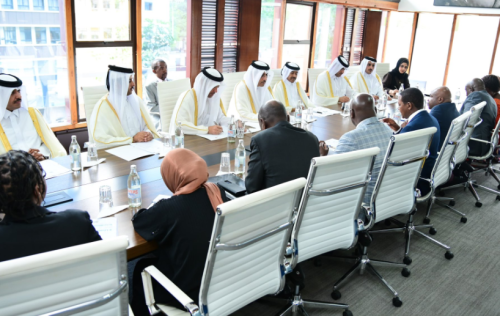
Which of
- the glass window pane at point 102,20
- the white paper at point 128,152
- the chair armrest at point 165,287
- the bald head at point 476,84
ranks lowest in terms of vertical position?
the chair armrest at point 165,287

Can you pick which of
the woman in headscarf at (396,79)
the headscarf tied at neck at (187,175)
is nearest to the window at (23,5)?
the headscarf tied at neck at (187,175)

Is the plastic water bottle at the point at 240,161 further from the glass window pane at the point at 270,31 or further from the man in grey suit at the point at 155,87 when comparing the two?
the glass window pane at the point at 270,31

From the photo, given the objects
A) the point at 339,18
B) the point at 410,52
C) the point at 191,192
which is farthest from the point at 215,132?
the point at 410,52

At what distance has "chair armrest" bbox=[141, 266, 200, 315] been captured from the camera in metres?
1.81

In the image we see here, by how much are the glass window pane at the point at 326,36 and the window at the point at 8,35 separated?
18.5 feet

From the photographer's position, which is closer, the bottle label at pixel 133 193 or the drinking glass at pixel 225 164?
the bottle label at pixel 133 193

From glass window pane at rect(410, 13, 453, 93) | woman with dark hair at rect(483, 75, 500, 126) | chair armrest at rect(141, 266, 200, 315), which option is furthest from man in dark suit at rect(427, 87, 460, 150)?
glass window pane at rect(410, 13, 453, 93)

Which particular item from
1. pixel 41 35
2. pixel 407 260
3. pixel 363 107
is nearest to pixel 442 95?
pixel 363 107

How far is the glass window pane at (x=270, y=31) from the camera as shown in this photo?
7.59m

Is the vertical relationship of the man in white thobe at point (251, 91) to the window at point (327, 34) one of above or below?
below

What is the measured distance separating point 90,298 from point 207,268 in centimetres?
49

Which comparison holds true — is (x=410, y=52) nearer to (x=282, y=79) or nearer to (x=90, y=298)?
(x=282, y=79)

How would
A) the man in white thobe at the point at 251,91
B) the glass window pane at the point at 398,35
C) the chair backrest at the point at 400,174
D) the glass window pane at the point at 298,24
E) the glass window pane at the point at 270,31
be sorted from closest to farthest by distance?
the chair backrest at the point at 400,174, the man in white thobe at the point at 251,91, the glass window pane at the point at 270,31, the glass window pane at the point at 298,24, the glass window pane at the point at 398,35

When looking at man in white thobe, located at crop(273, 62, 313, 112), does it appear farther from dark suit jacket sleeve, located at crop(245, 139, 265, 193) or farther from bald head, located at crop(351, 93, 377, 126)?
dark suit jacket sleeve, located at crop(245, 139, 265, 193)
